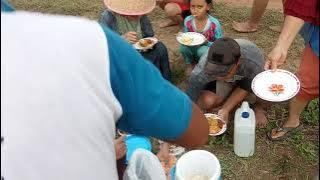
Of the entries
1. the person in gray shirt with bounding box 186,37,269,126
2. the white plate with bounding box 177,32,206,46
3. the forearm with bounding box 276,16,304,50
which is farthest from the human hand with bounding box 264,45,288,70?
the white plate with bounding box 177,32,206,46

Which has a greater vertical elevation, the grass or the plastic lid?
the plastic lid

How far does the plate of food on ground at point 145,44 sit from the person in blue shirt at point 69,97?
8.44 feet

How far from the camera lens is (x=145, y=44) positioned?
12.1ft

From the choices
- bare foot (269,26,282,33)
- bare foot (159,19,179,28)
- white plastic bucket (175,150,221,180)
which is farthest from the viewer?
bare foot (159,19,179,28)

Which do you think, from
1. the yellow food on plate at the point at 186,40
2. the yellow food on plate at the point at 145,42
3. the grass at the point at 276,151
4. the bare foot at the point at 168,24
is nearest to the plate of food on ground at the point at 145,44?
the yellow food on plate at the point at 145,42

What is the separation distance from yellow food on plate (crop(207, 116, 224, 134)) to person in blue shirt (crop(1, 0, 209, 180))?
219 cm

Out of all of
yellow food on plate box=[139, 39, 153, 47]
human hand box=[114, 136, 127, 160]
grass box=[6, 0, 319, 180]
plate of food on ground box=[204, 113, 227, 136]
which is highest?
human hand box=[114, 136, 127, 160]

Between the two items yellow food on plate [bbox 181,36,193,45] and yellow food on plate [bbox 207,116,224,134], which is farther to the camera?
yellow food on plate [bbox 181,36,193,45]

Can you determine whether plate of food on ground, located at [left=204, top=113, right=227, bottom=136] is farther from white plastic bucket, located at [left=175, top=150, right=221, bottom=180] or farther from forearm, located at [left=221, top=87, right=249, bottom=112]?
white plastic bucket, located at [left=175, top=150, right=221, bottom=180]

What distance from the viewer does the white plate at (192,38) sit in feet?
12.3

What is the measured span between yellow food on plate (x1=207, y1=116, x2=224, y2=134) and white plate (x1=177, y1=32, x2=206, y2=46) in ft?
2.36

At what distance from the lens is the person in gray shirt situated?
122 inches

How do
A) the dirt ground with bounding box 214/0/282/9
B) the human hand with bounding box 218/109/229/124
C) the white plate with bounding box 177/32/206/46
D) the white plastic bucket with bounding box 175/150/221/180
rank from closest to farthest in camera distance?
the white plastic bucket with bounding box 175/150/221/180, the human hand with bounding box 218/109/229/124, the white plate with bounding box 177/32/206/46, the dirt ground with bounding box 214/0/282/9

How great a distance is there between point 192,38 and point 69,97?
300 cm
